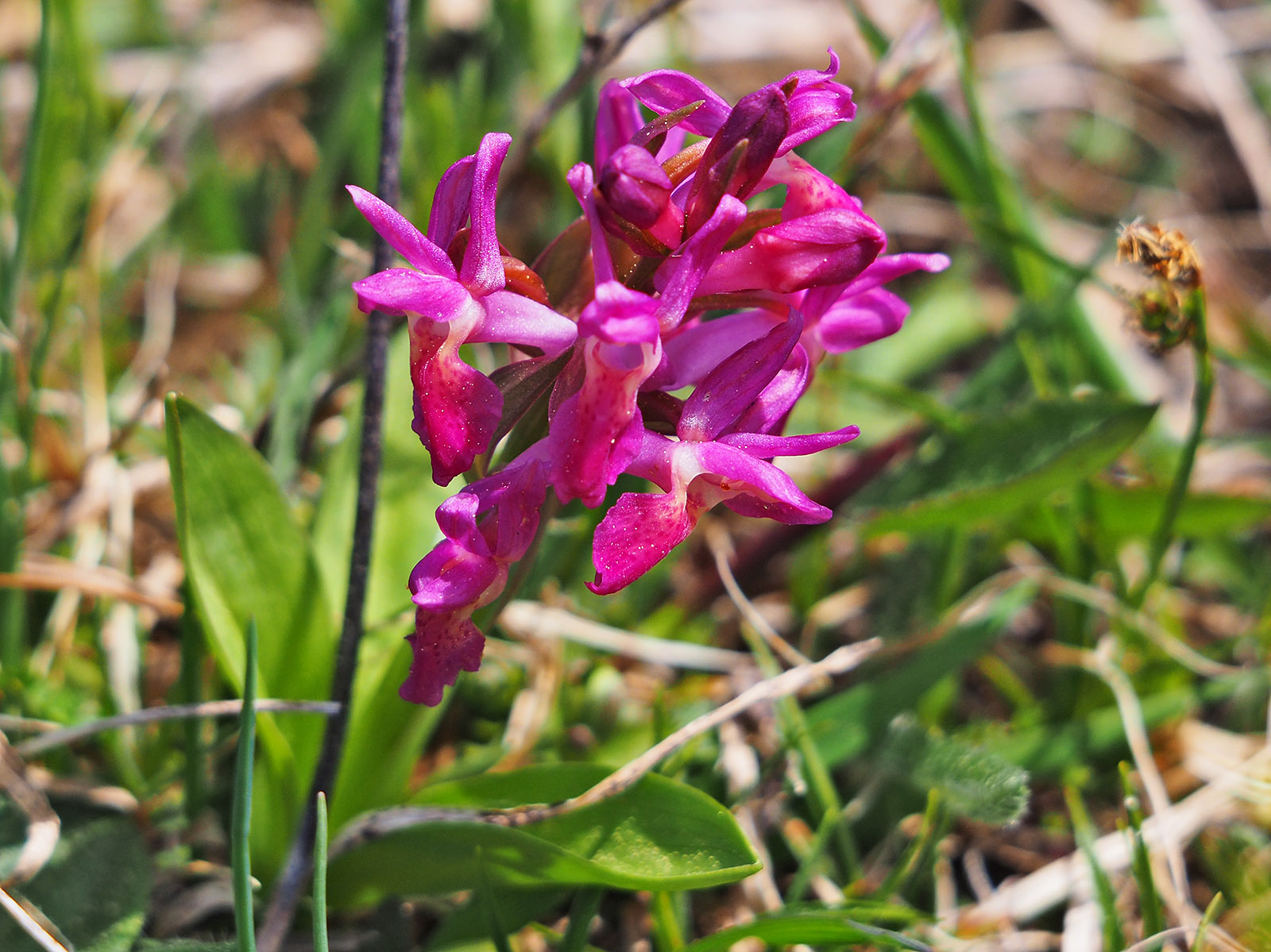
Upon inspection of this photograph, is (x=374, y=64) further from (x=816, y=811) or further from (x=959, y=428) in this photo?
(x=816, y=811)

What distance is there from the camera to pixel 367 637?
1.83 m

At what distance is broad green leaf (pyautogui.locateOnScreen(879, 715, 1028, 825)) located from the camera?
157 centimetres

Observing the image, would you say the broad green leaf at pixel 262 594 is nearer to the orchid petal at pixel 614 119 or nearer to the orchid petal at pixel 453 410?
the orchid petal at pixel 453 410

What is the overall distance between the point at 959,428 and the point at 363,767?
1.44m

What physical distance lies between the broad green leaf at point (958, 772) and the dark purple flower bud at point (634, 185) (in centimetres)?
103

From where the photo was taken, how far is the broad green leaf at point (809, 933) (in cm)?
138

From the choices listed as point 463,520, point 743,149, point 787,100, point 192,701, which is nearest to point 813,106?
point 787,100

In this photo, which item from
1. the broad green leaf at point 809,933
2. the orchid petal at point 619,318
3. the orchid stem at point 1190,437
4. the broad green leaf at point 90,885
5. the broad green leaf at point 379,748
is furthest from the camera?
the orchid stem at point 1190,437

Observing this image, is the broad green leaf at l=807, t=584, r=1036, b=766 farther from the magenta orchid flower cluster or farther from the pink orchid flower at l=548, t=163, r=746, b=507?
the pink orchid flower at l=548, t=163, r=746, b=507

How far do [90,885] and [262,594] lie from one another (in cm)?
51

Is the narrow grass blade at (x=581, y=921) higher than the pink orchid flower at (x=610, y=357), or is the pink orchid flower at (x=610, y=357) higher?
the pink orchid flower at (x=610, y=357)

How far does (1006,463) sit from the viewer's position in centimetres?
211

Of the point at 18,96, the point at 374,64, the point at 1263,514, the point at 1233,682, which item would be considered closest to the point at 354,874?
the point at 1233,682

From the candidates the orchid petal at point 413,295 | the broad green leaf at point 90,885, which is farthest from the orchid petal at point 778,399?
the broad green leaf at point 90,885
